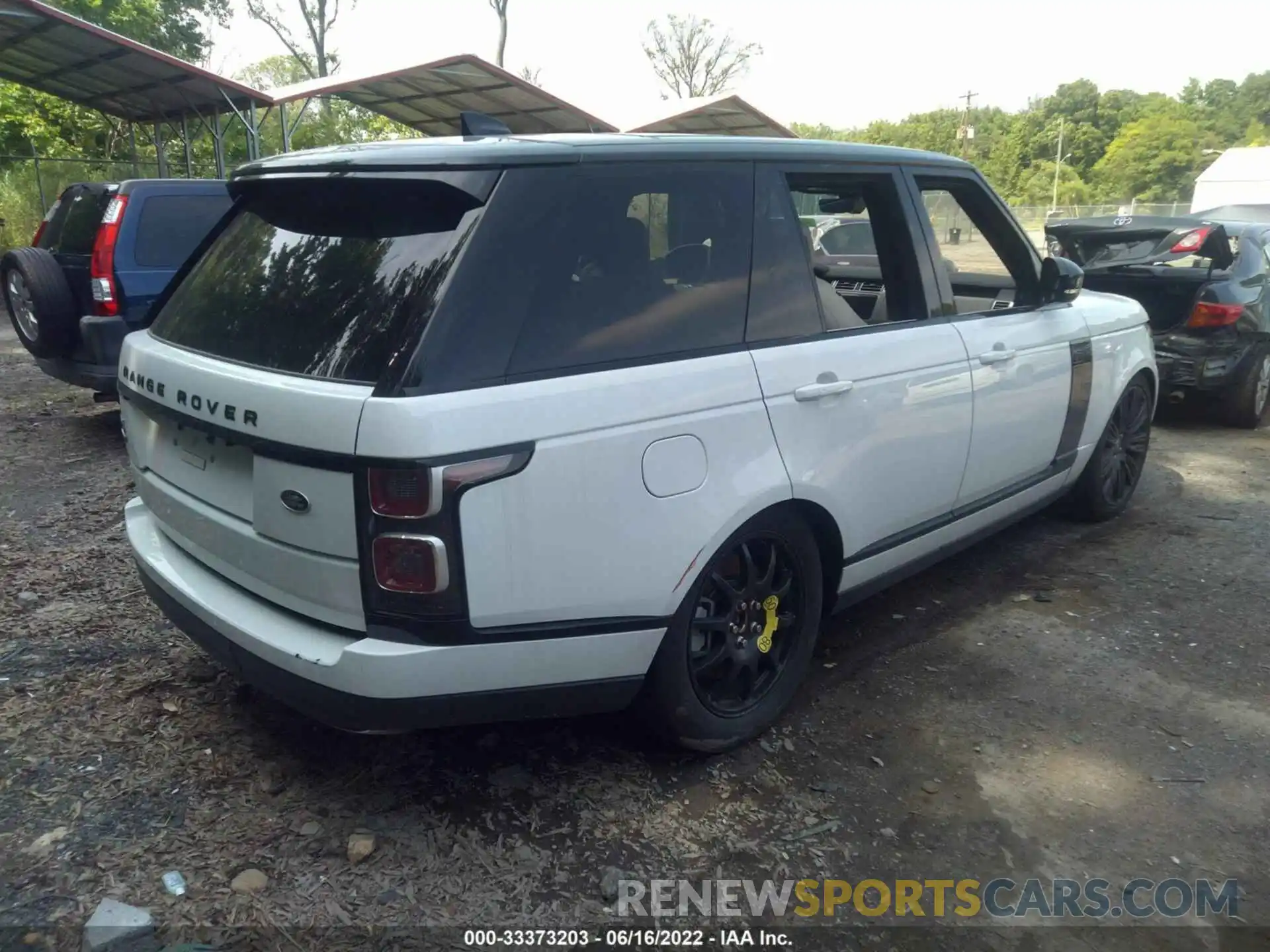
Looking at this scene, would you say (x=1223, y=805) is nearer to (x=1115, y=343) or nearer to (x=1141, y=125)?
(x=1115, y=343)

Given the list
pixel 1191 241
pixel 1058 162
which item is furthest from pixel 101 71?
pixel 1058 162

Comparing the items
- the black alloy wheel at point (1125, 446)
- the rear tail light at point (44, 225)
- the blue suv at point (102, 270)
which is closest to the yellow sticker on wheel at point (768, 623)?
the black alloy wheel at point (1125, 446)

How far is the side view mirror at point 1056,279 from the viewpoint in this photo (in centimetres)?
405

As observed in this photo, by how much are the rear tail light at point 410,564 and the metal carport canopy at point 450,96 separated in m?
15.0

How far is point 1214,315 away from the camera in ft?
22.3

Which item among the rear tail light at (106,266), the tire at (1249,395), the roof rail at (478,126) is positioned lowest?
the tire at (1249,395)

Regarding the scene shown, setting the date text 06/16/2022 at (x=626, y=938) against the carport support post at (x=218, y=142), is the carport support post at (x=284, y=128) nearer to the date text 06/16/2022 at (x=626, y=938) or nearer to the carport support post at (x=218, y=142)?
the carport support post at (x=218, y=142)

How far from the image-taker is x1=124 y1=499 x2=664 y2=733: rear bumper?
87.2 inches

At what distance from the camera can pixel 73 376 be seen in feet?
20.1

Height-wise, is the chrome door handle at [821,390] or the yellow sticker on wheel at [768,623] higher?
the chrome door handle at [821,390]

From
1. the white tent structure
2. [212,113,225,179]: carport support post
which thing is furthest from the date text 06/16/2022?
the white tent structure

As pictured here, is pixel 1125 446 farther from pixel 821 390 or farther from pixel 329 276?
pixel 329 276

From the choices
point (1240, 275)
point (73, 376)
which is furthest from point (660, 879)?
point (1240, 275)

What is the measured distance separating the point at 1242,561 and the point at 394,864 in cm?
420
